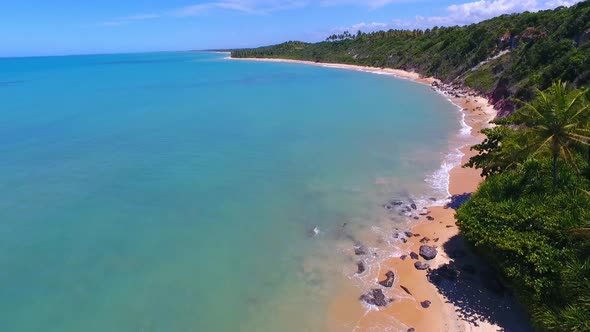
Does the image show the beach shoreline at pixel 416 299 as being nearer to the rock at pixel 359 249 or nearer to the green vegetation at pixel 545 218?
the rock at pixel 359 249

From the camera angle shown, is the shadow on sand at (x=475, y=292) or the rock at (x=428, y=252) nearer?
the shadow on sand at (x=475, y=292)

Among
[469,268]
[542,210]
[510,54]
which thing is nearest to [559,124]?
[542,210]

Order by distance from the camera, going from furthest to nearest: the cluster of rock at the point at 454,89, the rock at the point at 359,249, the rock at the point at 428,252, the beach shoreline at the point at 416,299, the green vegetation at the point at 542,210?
the cluster of rock at the point at 454,89 < the rock at the point at 359,249 < the rock at the point at 428,252 < the beach shoreline at the point at 416,299 < the green vegetation at the point at 542,210


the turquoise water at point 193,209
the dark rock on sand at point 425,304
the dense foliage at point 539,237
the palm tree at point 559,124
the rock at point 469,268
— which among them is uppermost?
the palm tree at point 559,124

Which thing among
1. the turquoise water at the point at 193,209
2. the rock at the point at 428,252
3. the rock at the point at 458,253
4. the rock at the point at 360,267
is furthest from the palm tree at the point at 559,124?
the turquoise water at the point at 193,209

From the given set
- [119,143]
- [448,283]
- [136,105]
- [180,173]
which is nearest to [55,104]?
[136,105]
